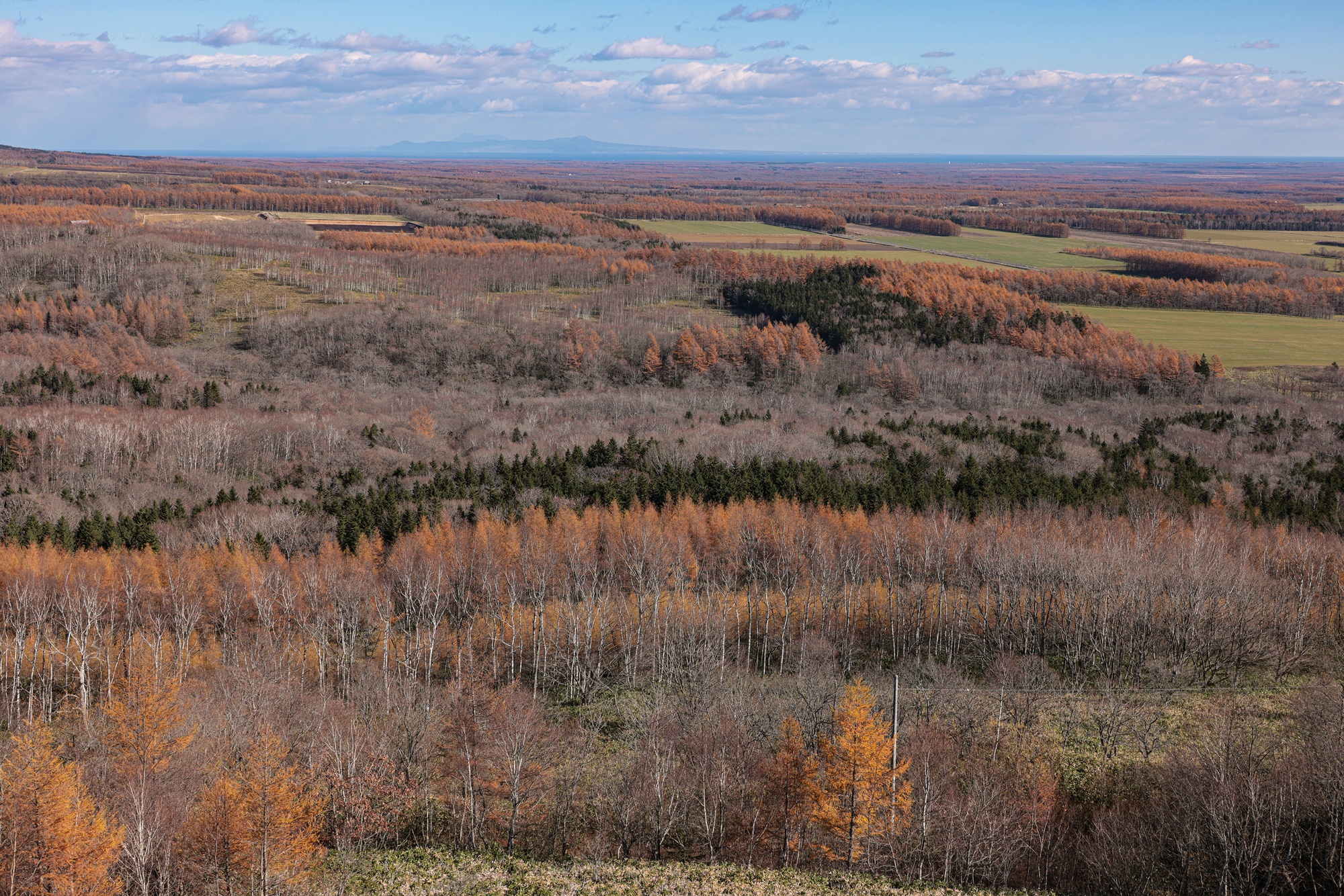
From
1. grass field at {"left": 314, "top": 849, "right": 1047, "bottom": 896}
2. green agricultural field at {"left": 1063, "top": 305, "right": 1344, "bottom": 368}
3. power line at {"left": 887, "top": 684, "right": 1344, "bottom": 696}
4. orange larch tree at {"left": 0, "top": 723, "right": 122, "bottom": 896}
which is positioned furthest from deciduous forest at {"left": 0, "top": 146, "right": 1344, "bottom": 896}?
green agricultural field at {"left": 1063, "top": 305, "right": 1344, "bottom": 368}

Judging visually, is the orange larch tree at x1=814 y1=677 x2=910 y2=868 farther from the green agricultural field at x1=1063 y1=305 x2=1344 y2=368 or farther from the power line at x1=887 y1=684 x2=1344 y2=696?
the green agricultural field at x1=1063 y1=305 x2=1344 y2=368

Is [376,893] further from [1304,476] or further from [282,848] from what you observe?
[1304,476]

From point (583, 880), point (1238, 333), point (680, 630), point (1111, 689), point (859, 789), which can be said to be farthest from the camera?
point (1238, 333)

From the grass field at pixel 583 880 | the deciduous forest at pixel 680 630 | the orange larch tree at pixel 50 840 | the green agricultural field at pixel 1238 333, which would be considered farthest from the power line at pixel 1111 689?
the green agricultural field at pixel 1238 333

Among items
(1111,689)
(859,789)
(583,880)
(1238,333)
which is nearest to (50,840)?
(583,880)

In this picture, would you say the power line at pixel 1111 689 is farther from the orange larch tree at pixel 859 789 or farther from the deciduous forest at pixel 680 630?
the orange larch tree at pixel 859 789

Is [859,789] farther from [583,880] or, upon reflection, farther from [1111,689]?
[1111,689]
